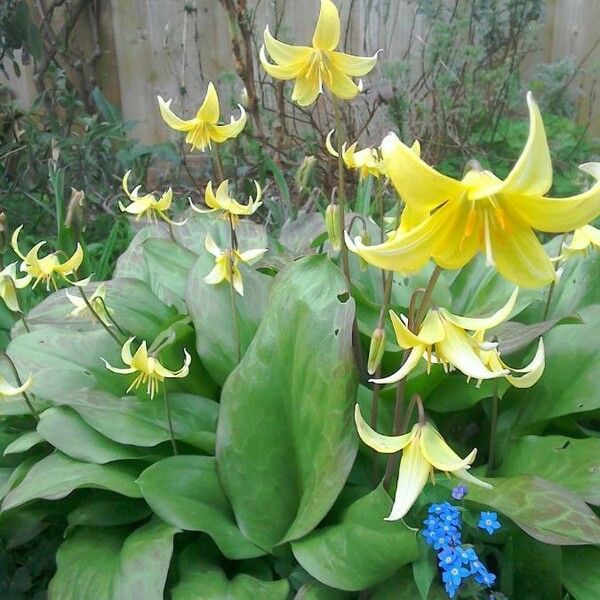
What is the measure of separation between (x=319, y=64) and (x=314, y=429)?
615 millimetres

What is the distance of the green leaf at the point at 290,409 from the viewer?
121cm

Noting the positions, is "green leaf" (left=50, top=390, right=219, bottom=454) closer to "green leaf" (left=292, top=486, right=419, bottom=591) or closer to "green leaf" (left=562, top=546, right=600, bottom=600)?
"green leaf" (left=292, top=486, right=419, bottom=591)

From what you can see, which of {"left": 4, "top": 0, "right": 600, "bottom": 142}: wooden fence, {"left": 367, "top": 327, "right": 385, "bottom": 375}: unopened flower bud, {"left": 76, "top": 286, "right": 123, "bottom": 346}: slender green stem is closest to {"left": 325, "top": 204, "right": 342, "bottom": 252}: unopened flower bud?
{"left": 367, "top": 327, "right": 385, "bottom": 375}: unopened flower bud

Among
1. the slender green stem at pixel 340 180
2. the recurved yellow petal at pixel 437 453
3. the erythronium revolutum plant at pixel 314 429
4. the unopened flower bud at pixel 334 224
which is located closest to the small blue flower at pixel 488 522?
the erythronium revolutum plant at pixel 314 429

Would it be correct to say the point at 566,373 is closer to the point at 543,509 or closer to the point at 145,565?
the point at 543,509

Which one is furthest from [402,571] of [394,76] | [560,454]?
[394,76]

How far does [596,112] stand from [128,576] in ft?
12.2

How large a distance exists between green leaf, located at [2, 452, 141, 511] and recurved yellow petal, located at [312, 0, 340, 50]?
0.82 meters

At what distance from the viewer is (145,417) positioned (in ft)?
4.65

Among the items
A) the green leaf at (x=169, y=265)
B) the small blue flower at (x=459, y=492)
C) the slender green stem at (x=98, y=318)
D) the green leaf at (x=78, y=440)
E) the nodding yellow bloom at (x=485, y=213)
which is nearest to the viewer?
the nodding yellow bloom at (x=485, y=213)

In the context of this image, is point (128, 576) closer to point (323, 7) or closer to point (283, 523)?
point (283, 523)

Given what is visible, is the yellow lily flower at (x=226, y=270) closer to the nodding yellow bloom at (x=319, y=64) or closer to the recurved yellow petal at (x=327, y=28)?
the nodding yellow bloom at (x=319, y=64)

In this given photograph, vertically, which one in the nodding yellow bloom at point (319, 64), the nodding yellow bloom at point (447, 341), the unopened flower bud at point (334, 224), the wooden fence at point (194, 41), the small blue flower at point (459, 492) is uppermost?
the nodding yellow bloom at point (319, 64)

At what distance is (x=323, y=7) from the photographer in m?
1.13
